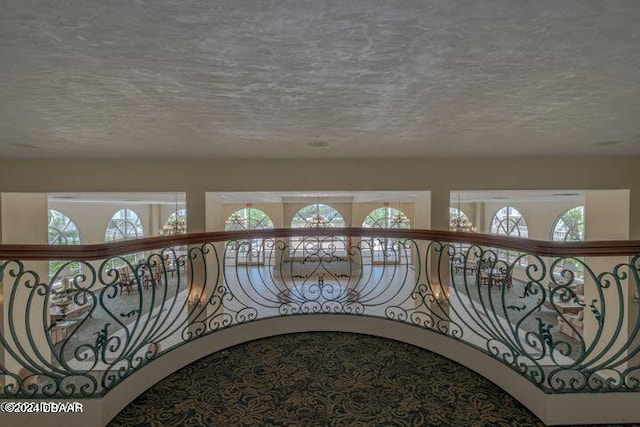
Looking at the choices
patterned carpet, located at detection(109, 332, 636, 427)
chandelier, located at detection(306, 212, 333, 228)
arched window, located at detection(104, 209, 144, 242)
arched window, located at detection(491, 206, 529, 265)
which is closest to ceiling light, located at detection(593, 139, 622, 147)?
patterned carpet, located at detection(109, 332, 636, 427)

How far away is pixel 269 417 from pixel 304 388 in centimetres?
34

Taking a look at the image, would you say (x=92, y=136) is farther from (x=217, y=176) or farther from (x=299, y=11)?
(x=299, y=11)

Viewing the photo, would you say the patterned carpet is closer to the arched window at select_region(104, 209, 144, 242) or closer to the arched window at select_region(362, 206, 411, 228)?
the arched window at select_region(362, 206, 411, 228)

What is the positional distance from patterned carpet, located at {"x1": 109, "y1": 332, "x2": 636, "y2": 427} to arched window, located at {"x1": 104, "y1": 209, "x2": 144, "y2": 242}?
12653mm

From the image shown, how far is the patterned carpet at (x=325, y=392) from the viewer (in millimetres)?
1800

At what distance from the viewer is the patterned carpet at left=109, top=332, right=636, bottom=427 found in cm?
180

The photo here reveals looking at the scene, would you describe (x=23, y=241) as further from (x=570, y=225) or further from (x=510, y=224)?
(x=510, y=224)

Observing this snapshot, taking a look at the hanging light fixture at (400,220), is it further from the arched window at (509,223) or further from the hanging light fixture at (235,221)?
the hanging light fixture at (235,221)

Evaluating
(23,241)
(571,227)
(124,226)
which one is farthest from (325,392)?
(124,226)

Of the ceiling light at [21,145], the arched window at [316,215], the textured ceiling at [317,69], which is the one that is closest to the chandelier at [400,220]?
the arched window at [316,215]

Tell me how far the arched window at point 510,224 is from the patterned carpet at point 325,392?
1185cm

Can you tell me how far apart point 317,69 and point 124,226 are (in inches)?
557

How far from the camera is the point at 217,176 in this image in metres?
5.08

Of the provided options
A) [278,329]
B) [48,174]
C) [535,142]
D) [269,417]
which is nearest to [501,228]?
[535,142]
